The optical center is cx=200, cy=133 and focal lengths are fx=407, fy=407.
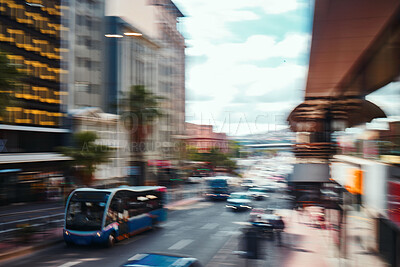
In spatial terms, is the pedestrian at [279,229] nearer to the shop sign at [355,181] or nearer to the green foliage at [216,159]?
the shop sign at [355,181]

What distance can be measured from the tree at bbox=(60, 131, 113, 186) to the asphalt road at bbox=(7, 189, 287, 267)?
11.8m

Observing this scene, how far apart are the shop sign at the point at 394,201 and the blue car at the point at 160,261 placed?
4.62m

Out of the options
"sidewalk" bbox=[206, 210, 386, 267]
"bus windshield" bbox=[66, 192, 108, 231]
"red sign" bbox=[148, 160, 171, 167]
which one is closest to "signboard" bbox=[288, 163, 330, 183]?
"sidewalk" bbox=[206, 210, 386, 267]

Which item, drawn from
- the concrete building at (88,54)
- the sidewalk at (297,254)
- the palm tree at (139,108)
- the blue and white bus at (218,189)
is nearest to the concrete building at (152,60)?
the concrete building at (88,54)

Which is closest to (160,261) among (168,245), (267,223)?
(168,245)

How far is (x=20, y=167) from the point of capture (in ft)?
122

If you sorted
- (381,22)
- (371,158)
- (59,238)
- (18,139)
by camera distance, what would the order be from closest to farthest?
(381,22), (371,158), (59,238), (18,139)

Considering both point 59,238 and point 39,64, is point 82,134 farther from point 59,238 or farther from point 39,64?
point 59,238

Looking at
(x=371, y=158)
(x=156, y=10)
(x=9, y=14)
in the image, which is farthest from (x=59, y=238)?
(x=156, y=10)

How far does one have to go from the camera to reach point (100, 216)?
18.0m

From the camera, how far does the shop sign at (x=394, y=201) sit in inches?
302

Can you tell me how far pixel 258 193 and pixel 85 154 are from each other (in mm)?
18034

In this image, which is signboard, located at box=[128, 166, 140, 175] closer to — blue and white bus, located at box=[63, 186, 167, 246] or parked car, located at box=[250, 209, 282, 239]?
blue and white bus, located at box=[63, 186, 167, 246]

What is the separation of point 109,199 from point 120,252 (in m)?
2.41
